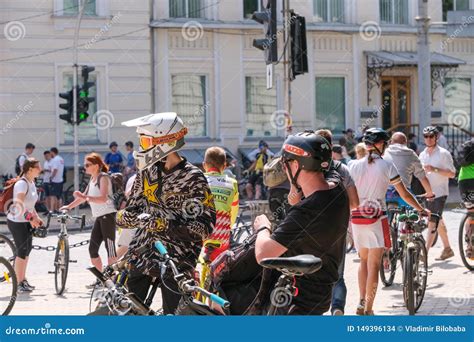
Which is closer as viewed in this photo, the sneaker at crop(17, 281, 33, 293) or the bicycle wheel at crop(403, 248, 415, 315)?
the bicycle wheel at crop(403, 248, 415, 315)

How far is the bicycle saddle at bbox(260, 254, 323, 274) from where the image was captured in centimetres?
531

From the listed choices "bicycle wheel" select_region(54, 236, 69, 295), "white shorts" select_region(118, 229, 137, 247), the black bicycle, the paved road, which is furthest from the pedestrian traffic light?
the black bicycle

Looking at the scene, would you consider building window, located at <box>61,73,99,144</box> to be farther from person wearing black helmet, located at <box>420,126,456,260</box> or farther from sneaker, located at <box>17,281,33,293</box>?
sneaker, located at <box>17,281,33,293</box>

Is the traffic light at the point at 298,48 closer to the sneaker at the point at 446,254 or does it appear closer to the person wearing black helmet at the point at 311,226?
the sneaker at the point at 446,254

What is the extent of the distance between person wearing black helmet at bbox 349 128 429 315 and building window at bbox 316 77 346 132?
75.7 ft

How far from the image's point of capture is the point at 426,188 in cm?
1399

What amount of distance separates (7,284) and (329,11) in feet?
79.4

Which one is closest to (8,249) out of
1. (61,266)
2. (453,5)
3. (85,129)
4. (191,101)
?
(61,266)

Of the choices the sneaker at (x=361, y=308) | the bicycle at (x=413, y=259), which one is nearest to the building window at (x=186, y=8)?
the bicycle at (x=413, y=259)

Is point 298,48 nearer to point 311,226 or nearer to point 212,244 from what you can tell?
point 212,244

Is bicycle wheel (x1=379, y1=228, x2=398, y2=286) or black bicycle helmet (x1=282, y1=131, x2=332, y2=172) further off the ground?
black bicycle helmet (x1=282, y1=131, x2=332, y2=172)

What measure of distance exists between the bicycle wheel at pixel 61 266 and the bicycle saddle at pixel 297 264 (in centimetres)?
841

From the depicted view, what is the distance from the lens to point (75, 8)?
3061 centimetres

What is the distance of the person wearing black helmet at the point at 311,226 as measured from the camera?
5660mm
